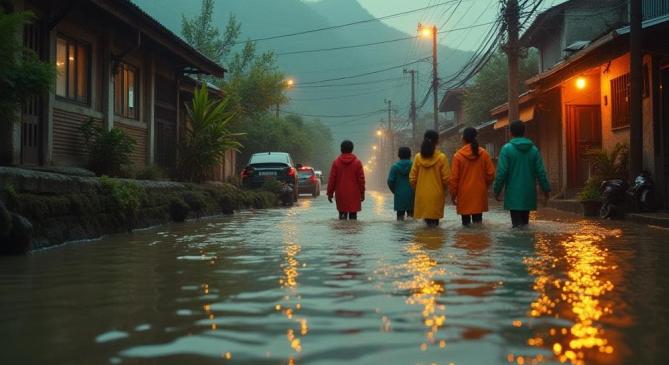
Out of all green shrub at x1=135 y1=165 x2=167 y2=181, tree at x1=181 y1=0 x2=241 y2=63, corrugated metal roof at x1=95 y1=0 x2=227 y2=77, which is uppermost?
tree at x1=181 y1=0 x2=241 y2=63

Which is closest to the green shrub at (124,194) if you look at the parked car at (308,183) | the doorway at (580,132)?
the doorway at (580,132)

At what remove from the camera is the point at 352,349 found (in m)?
3.08

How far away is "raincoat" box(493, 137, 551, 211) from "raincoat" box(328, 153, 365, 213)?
3.16m

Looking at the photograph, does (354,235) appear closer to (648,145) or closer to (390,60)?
(648,145)

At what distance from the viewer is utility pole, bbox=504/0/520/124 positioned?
1984 centimetres

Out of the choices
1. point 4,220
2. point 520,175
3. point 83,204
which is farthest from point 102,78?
point 520,175

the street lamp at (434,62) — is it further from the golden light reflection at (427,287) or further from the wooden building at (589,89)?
the golden light reflection at (427,287)

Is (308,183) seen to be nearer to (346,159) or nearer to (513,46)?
(513,46)

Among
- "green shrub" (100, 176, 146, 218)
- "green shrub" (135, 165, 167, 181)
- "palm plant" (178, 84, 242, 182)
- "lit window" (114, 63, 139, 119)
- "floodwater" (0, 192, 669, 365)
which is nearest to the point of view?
"floodwater" (0, 192, 669, 365)

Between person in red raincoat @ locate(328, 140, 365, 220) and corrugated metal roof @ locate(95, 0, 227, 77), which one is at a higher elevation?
corrugated metal roof @ locate(95, 0, 227, 77)

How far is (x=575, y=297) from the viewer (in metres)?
4.39

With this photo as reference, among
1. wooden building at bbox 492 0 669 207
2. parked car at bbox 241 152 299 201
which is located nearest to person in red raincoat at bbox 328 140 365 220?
wooden building at bbox 492 0 669 207

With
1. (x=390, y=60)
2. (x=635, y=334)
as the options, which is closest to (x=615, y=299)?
(x=635, y=334)

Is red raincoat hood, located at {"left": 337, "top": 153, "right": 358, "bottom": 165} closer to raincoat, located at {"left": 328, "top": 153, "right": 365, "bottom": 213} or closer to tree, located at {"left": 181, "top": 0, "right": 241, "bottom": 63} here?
raincoat, located at {"left": 328, "top": 153, "right": 365, "bottom": 213}
